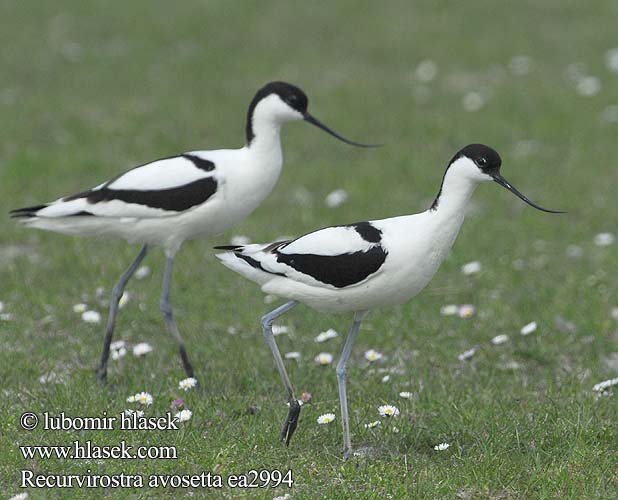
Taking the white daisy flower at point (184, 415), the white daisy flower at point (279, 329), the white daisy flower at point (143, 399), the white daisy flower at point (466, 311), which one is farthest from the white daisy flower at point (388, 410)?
the white daisy flower at point (466, 311)

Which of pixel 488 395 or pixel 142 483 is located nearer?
pixel 142 483

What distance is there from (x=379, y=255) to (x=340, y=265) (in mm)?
188

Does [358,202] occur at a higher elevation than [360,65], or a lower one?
lower

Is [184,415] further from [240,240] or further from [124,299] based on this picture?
[240,240]

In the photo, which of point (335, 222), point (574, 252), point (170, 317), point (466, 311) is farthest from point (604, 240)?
point (170, 317)

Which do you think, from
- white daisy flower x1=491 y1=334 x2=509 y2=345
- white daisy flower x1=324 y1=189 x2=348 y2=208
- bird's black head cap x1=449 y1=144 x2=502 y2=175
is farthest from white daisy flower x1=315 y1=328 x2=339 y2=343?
white daisy flower x1=324 y1=189 x2=348 y2=208

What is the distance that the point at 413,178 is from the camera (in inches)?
388

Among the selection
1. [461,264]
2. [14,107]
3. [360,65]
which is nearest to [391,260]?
[461,264]

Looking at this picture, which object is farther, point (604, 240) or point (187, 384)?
point (604, 240)

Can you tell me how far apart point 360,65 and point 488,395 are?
782 cm

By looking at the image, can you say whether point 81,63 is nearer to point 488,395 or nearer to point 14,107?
point 14,107

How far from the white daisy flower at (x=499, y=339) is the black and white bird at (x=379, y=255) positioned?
170cm

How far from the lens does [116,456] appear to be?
4.92 meters

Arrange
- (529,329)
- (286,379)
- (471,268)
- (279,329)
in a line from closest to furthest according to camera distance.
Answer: (286,379)
(529,329)
(279,329)
(471,268)
